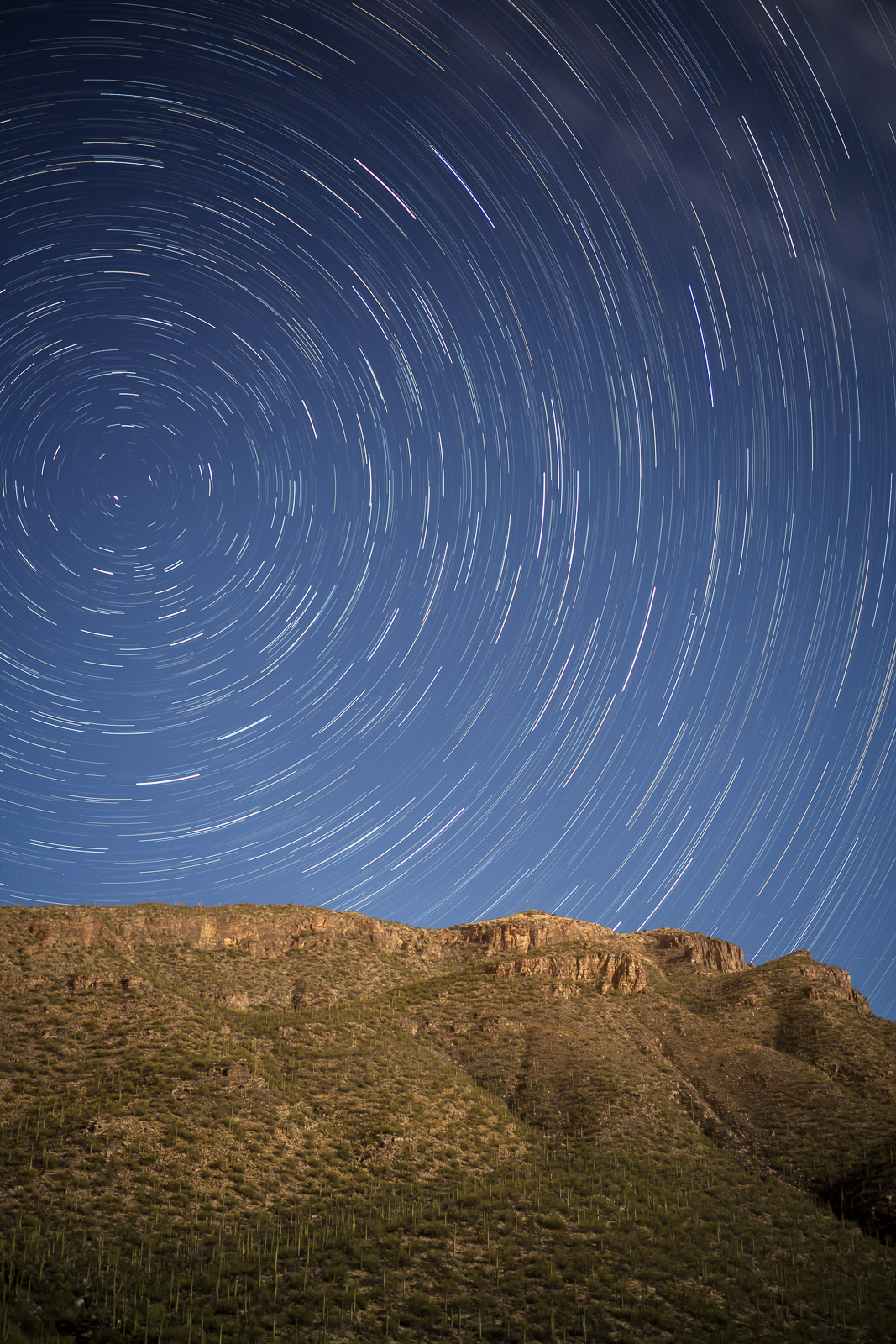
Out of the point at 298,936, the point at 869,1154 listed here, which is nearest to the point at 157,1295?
the point at 869,1154

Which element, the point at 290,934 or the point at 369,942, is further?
the point at 369,942

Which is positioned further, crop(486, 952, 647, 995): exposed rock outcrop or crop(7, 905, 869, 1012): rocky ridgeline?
crop(486, 952, 647, 995): exposed rock outcrop

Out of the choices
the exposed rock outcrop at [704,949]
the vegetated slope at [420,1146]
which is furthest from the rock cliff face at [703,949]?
the vegetated slope at [420,1146]

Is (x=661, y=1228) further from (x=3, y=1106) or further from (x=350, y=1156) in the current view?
(x=3, y=1106)

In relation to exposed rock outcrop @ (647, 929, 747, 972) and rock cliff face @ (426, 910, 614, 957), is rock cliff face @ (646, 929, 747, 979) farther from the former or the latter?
rock cliff face @ (426, 910, 614, 957)

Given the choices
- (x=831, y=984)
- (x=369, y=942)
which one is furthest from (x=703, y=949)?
(x=369, y=942)

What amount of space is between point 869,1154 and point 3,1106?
45.9 meters

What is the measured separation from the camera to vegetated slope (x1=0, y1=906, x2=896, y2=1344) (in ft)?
87.7

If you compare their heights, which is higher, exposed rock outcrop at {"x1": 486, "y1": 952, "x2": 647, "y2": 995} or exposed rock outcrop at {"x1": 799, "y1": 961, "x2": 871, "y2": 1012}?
exposed rock outcrop at {"x1": 486, "y1": 952, "x2": 647, "y2": 995}

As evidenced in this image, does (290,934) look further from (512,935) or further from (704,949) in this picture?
(704,949)

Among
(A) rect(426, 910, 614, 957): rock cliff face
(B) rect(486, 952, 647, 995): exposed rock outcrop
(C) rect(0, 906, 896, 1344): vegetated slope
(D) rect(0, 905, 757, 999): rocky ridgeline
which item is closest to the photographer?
(C) rect(0, 906, 896, 1344): vegetated slope

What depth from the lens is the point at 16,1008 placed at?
48.2m

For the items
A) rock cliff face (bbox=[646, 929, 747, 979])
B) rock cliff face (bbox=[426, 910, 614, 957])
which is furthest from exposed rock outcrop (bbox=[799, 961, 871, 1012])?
rock cliff face (bbox=[426, 910, 614, 957])

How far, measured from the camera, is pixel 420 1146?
43.1 metres
